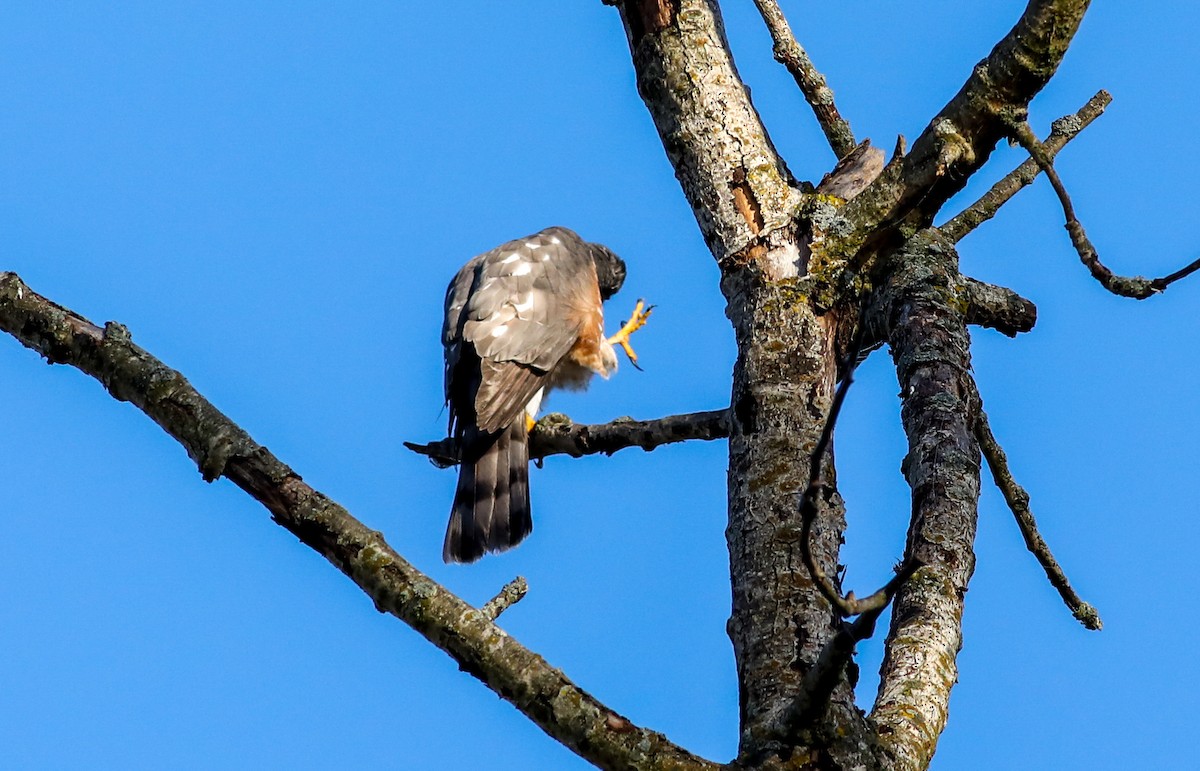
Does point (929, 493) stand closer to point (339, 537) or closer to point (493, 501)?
point (339, 537)

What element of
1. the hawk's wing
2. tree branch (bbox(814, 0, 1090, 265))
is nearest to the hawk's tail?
the hawk's wing

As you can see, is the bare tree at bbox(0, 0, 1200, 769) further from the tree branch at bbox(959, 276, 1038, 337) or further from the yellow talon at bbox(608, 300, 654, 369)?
→ the yellow talon at bbox(608, 300, 654, 369)

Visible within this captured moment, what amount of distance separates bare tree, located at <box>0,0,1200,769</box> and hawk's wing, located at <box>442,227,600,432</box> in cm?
104

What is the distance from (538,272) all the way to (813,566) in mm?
4116

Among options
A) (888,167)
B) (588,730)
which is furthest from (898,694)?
(888,167)

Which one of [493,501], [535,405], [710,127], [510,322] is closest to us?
[710,127]

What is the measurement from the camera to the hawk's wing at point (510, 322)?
196 inches

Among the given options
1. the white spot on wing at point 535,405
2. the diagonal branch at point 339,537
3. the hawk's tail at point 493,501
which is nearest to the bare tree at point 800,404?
the diagonal branch at point 339,537

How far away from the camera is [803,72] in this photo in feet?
13.9

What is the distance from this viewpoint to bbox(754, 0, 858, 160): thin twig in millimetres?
4219

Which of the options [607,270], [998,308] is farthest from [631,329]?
[998,308]

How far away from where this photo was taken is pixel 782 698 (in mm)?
2223

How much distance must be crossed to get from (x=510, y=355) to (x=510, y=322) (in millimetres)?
221

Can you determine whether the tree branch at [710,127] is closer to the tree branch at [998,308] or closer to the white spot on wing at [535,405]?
the tree branch at [998,308]
